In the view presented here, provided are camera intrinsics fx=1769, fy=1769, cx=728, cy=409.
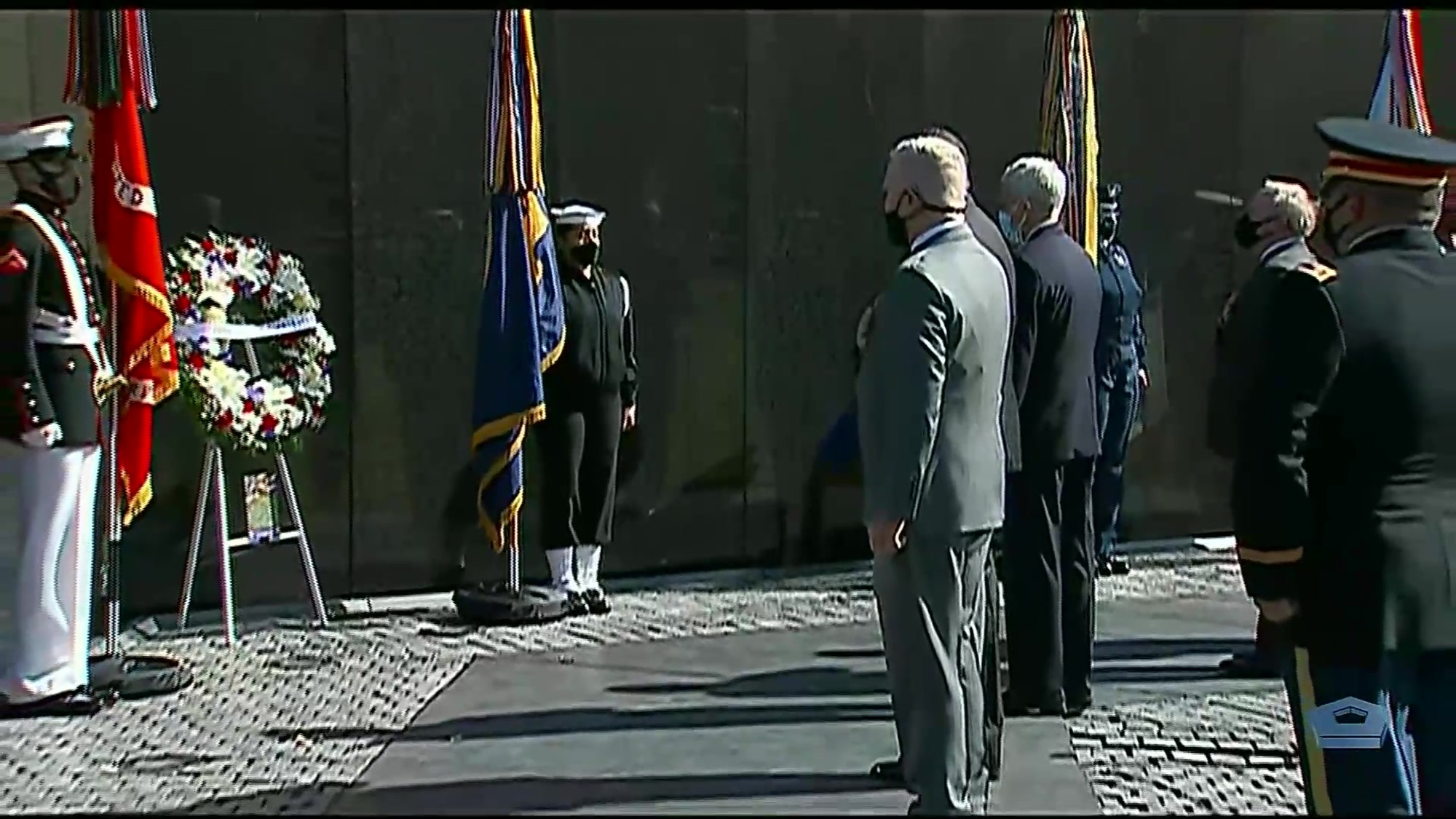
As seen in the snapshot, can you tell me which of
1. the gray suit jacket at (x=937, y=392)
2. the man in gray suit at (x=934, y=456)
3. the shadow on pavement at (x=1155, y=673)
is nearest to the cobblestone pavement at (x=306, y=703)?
the shadow on pavement at (x=1155, y=673)

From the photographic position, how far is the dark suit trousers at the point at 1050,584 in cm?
662

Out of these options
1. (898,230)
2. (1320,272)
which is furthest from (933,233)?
(1320,272)

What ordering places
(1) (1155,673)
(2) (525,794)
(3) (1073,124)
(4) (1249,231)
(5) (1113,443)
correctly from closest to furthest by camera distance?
(2) (525,794) < (4) (1249,231) < (1) (1155,673) < (3) (1073,124) < (5) (1113,443)

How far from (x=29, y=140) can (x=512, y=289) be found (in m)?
2.44

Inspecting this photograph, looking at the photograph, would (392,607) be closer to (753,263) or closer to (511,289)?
(511,289)

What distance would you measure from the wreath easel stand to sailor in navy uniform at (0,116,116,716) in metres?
1.18

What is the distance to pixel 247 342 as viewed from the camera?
8.17 metres

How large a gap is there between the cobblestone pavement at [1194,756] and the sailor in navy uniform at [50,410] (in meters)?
3.93

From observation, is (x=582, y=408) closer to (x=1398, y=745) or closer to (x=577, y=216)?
(x=577, y=216)

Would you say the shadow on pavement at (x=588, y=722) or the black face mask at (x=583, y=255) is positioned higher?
the black face mask at (x=583, y=255)

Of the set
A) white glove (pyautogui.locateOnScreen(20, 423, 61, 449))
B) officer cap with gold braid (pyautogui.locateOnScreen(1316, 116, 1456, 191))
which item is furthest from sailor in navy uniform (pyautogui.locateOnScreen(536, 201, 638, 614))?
officer cap with gold braid (pyautogui.locateOnScreen(1316, 116, 1456, 191))

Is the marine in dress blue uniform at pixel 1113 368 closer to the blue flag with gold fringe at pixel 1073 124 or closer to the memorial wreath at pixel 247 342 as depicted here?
the blue flag with gold fringe at pixel 1073 124

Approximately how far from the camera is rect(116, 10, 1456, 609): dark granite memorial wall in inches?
356

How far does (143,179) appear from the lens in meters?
7.25
